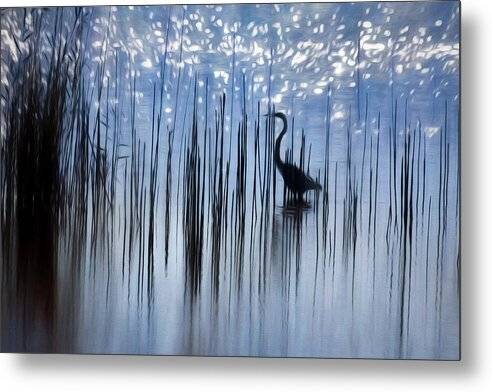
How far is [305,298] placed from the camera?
1.54m

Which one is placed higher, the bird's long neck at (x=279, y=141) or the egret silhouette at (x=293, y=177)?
the bird's long neck at (x=279, y=141)

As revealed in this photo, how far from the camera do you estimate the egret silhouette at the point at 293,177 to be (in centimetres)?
154

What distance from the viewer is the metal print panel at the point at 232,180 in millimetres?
1531

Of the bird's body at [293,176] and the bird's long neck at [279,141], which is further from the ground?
the bird's long neck at [279,141]

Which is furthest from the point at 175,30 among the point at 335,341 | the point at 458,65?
the point at 335,341

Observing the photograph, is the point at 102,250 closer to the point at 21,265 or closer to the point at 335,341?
the point at 21,265

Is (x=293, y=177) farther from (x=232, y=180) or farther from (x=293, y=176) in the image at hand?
(x=232, y=180)

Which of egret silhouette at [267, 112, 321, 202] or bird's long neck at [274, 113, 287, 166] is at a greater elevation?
bird's long neck at [274, 113, 287, 166]

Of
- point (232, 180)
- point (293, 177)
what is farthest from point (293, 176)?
point (232, 180)

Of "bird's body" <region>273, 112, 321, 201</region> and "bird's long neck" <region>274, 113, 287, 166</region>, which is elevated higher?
"bird's long neck" <region>274, 113, 287, 166</region>

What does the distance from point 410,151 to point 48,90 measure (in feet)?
2.52

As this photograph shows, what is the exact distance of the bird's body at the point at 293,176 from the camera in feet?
5.06

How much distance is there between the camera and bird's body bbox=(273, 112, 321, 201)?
154 centimetres

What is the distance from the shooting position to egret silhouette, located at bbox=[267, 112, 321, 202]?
1543mm
